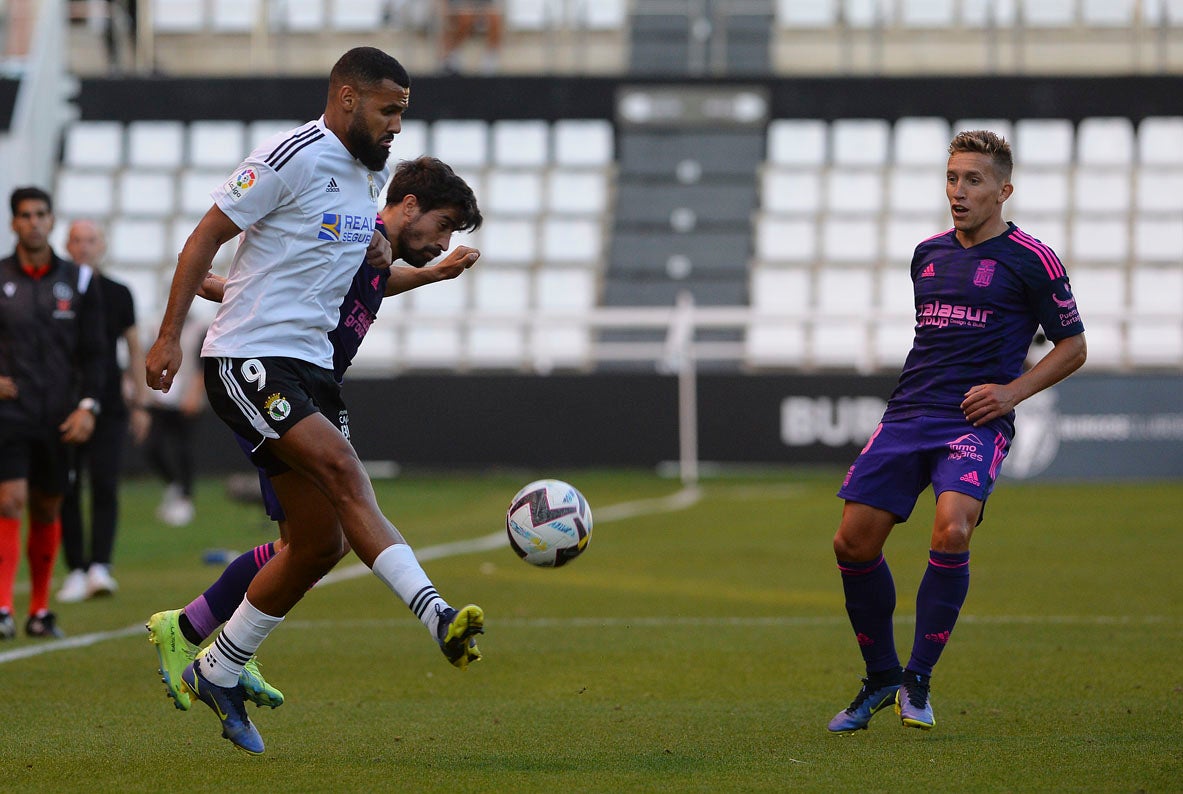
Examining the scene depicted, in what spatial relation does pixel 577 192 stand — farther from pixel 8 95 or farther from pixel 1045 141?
pixel 8 95

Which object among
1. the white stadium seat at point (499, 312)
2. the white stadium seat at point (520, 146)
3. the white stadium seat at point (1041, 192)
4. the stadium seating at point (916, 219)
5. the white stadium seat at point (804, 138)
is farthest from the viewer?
the white stadium seat at point (520, 146)

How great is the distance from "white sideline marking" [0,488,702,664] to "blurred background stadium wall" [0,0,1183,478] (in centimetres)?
452

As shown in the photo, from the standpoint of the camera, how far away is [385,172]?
5328 mm

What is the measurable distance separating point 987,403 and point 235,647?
253 centimetres

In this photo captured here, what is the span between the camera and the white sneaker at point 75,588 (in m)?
9.88

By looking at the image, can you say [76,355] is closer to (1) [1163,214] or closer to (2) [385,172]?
(2) [385,172]

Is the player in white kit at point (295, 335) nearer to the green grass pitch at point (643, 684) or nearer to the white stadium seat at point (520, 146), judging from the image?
the green grass pitch at point (643, 684)

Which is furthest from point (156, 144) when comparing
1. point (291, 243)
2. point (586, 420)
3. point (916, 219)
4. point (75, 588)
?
point (291, 243)

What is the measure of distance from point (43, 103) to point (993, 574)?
1921 cm

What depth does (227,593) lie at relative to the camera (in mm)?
5523

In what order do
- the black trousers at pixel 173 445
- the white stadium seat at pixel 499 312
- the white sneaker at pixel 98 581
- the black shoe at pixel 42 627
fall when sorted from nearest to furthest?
1. the black shoe at pixel 42 627
2. the white sneaker at pixel 98 581
3. the black trousers at pixel 173 445
4. the white stadium seat at pixel 499 312

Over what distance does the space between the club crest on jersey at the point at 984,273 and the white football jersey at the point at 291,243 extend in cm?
208

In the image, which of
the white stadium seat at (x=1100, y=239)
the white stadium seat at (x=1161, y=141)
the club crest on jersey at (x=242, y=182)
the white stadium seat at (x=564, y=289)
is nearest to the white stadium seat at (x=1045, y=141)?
the white stadium seat at (x=1161, y=141)

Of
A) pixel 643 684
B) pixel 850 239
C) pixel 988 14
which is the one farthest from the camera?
pixel 988 14
